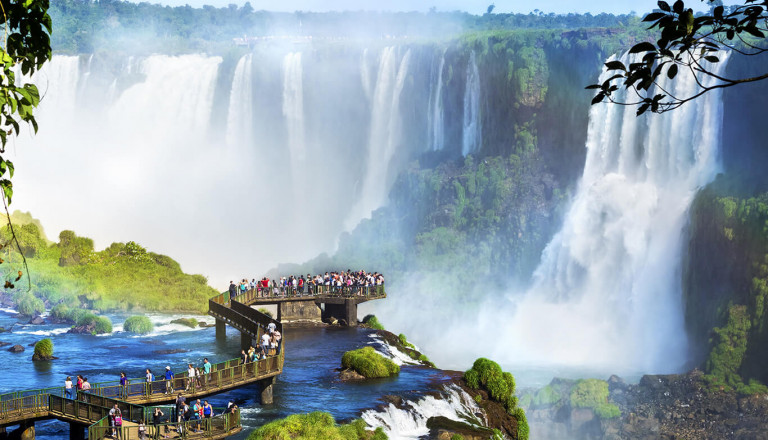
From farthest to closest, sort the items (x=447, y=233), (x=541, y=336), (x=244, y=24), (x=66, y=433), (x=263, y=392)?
(x=244, y=24)
(x=447, y=233)
(x=541, y=336)
(x=263, y=392)
(x=66, y=433)

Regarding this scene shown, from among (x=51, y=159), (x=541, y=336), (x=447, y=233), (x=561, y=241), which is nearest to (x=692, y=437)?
(x=541, y=336)

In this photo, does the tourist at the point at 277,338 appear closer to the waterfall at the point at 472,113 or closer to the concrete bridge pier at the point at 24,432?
the concrete bridge pier at the point at 24,432

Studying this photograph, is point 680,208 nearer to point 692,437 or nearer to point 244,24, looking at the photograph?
point 692,437

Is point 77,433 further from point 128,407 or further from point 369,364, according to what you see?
point 369,364

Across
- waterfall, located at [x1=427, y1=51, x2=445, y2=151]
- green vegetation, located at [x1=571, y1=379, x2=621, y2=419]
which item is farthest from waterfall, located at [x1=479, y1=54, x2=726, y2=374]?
waterfall, located at [x1=427, y1=51, x2=445, y2=151]

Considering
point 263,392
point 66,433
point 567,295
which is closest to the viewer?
point 66,433

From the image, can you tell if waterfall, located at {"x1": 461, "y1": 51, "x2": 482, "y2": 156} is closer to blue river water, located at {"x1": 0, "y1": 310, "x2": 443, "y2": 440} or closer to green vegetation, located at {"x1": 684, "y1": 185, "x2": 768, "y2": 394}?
green vegetation, located at {"x1": 684, "y1": 185, "x2": 768, "y2": 394}

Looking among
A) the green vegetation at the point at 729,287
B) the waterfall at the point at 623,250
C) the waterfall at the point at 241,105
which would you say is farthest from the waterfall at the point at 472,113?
the green vegetation at the point at 729,287
